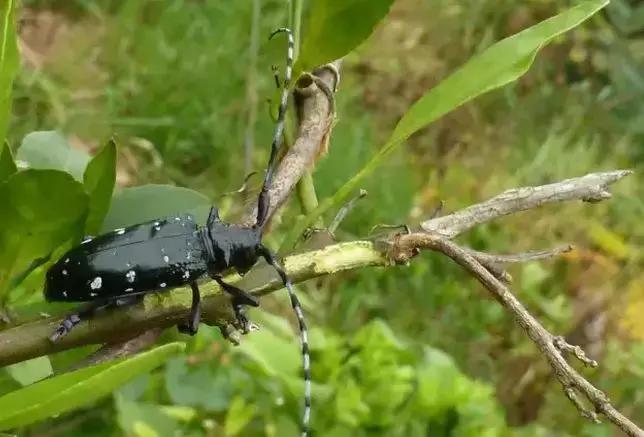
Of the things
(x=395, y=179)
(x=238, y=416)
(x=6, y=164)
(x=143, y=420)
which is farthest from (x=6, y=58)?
(x=395, y=179)

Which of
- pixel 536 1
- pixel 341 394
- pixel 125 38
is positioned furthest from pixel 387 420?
pixel 536 1

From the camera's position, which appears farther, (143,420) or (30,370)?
(143,420)

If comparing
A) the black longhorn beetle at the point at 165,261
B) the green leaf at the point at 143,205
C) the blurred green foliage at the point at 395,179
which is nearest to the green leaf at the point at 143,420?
the blurred green foliage at the point at 395,179

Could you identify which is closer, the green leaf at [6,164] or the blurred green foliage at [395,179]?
the green leaf at [6,164]

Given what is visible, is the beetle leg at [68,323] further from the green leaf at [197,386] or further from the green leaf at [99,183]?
the green leaf at [197,386]

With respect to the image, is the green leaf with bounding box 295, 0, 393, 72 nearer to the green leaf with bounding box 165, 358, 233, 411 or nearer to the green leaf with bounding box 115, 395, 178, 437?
the green leaf with bounding box 115, 395, 178, 437

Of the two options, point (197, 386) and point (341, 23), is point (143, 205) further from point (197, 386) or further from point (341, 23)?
point (197, 386)
